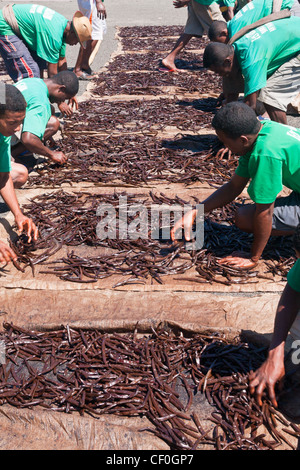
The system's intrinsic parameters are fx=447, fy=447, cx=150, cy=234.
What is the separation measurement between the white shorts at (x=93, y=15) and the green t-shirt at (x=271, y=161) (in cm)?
844

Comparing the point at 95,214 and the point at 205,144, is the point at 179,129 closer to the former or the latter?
the point at 205,144

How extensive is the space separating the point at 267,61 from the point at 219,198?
283cm

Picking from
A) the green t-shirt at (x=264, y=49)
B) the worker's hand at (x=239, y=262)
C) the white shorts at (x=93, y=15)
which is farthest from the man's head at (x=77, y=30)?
the worker's hand at (x=239, y=262)

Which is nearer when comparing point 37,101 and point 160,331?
point 160,331

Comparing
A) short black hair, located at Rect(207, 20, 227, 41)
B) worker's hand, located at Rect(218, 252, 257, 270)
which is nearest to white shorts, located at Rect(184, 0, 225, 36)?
short black hair, located at Rect(207, 20, 227, 41)

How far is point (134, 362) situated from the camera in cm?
328

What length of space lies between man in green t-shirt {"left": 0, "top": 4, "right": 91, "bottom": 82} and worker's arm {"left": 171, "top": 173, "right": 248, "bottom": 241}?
4621mm

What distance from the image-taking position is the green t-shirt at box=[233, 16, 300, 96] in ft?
19.7

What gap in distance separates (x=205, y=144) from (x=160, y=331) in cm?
429

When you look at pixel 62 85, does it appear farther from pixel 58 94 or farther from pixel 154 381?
pixel 154 381

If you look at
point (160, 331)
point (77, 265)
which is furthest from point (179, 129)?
point (160, 331)

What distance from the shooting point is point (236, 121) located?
369cm

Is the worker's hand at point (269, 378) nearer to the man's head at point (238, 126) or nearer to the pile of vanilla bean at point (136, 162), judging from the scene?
the man's head at point (238, 126)
